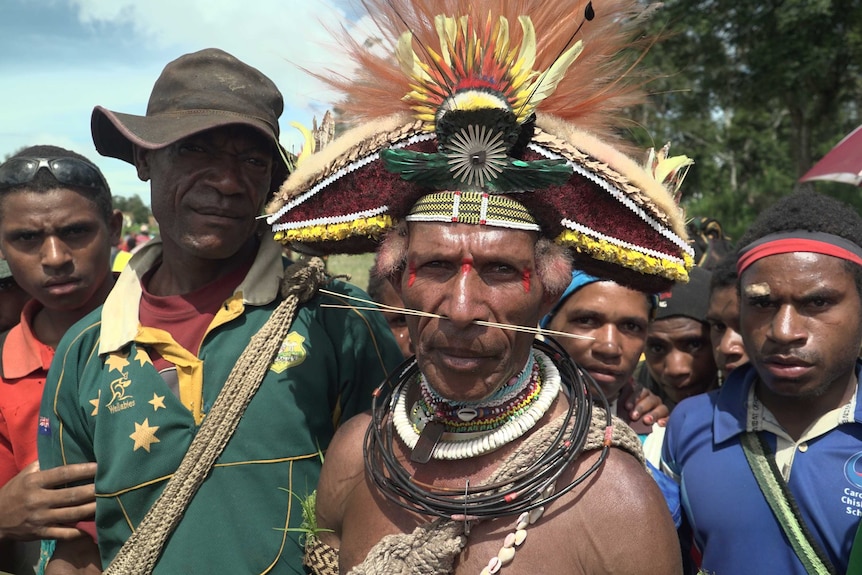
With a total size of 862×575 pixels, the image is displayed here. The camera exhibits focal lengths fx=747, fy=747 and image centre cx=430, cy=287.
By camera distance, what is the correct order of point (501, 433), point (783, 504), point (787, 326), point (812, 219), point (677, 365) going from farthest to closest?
point (677, 365)
point (812, 219)
point (787, 326)
point (783, 504)
point (501, 433)

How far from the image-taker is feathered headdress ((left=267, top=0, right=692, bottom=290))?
189cm

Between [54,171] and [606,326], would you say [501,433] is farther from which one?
[54,171]

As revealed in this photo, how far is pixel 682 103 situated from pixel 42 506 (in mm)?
17325

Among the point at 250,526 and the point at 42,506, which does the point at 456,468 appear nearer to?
the point at 250,526

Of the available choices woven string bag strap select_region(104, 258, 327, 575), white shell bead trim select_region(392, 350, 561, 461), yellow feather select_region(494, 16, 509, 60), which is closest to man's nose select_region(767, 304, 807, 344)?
white shell bead trim select_region(392, 350, 561, 461)

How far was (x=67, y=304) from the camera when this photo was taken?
3326 millimetres

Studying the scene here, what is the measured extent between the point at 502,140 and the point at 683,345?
249cm

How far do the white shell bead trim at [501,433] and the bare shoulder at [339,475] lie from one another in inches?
7.9

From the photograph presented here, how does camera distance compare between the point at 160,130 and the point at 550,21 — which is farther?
the point at 160,130

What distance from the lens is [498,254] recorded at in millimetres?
1895

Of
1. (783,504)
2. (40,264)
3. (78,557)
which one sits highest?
(40,264)

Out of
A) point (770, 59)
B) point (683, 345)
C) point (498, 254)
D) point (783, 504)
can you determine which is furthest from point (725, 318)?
point (770, 59)

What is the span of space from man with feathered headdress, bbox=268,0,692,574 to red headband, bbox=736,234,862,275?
0.75 metres

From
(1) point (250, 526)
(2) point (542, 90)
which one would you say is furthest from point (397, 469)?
(2) point (542, 90)
